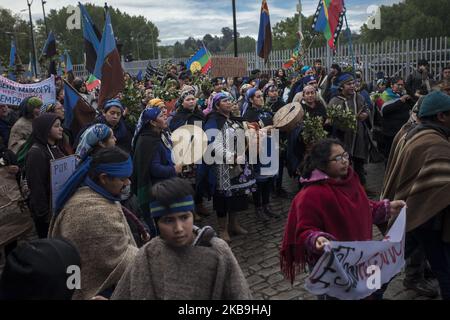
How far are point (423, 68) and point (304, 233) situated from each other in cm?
1094

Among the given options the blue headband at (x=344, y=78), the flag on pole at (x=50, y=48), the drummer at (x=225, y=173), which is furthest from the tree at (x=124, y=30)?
the drummer at (x=225, y=173)

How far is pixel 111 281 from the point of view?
2.81 m

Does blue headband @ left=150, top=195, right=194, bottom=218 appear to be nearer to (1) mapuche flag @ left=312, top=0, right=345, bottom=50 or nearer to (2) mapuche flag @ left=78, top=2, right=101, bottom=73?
(2) mapuche flag @ left=78, top=2, right=101, bottom=73

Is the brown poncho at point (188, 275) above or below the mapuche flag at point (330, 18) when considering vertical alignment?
below

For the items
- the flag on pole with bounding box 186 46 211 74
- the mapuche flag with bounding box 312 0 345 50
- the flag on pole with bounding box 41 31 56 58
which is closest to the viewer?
the mapuche flag with bounding box 312 0 345 50

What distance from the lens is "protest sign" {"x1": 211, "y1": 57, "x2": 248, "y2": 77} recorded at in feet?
38.7

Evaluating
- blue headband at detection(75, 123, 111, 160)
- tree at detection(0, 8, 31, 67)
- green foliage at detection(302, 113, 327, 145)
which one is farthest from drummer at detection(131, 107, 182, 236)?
tree at detection(0, 8, 31, 67)

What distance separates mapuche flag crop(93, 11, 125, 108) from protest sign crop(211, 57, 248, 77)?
4834 mm

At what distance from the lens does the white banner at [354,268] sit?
2732mm

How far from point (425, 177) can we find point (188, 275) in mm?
2274

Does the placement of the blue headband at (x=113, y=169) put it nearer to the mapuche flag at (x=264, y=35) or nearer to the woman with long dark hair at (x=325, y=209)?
the woman with long dark hair at (x=325, y=209)

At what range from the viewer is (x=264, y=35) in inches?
457

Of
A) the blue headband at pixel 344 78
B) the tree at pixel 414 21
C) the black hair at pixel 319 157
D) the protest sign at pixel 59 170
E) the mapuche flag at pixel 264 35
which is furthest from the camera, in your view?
the tree at pixel 414 21

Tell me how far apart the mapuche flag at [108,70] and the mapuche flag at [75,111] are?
0.36m
